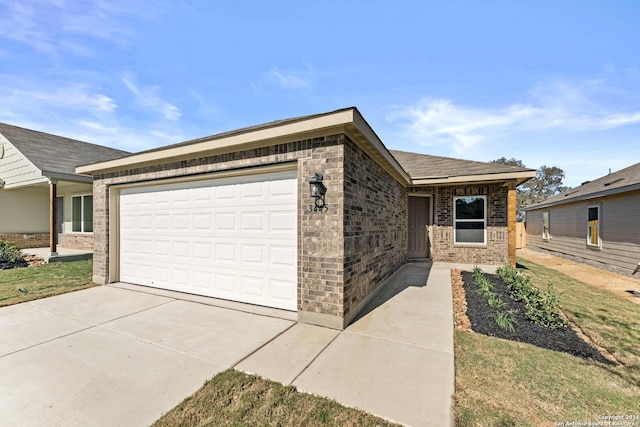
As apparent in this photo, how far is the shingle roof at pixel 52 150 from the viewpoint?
10352mm

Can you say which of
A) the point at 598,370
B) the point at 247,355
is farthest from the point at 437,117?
the point at 247,355

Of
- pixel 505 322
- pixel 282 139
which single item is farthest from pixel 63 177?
pixel 505 322

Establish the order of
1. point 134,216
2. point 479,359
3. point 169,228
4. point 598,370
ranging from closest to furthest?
point 598,370 → point 479,359 → point 169,228 → point 134,216

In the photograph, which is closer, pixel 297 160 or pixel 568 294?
pixel 297 160

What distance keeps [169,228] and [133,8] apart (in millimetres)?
4489

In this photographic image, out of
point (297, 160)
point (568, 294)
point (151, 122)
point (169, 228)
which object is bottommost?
point (568, 294)

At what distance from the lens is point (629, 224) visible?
8.28m

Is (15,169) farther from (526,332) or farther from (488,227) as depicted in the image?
(488,227)

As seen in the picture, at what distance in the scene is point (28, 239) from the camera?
1232 cm

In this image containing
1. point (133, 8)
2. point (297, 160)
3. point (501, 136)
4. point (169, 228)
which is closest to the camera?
point (297, 160)

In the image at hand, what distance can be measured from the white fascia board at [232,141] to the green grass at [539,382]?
10.8ft

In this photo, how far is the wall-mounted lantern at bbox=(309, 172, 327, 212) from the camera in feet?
12.5

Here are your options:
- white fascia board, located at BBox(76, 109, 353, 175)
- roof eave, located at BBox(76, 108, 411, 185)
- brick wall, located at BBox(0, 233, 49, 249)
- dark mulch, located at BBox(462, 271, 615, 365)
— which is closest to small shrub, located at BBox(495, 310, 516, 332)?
dark mulch, located at BBox(462, 271, 615, 365)

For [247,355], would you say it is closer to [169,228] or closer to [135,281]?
[169,228]
